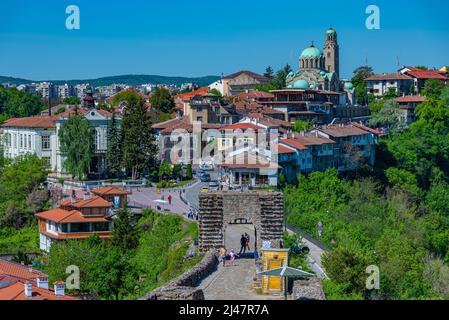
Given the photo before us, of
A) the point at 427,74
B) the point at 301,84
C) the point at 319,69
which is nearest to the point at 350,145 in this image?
the point at 301,84

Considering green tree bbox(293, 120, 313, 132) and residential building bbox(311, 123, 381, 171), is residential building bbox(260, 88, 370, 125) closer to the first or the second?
green tree bbox(293, 120, 313, 132)

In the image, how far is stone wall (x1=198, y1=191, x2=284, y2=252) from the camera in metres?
23.8

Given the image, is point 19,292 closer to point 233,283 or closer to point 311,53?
point 233,283

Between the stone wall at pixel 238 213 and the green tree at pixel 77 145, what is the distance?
82.1 feet

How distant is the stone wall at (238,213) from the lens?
2380 cm

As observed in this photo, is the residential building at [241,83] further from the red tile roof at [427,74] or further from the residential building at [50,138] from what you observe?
the residential building at [50,138]

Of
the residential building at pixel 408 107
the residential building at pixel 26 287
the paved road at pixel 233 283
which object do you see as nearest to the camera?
the paved road at pixel 233 283

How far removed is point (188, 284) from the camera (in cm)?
1748

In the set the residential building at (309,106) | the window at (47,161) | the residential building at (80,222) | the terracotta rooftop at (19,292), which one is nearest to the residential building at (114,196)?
the residential building at (80,222)

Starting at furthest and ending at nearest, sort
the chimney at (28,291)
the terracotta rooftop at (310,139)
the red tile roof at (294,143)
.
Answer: the terracotta rooftop at (310,139)
the red tile roof at (294,143)
the chimney at (28,291)

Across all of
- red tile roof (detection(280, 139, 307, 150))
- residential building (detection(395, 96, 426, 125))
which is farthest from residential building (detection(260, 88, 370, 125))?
red tile roof (detection(280, 139, 307, 150))

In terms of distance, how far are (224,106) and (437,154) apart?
55.4ft

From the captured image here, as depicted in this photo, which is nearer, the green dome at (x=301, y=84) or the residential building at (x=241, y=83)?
the green dome at (x=301, y=84)

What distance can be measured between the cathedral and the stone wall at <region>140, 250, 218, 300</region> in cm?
5587
